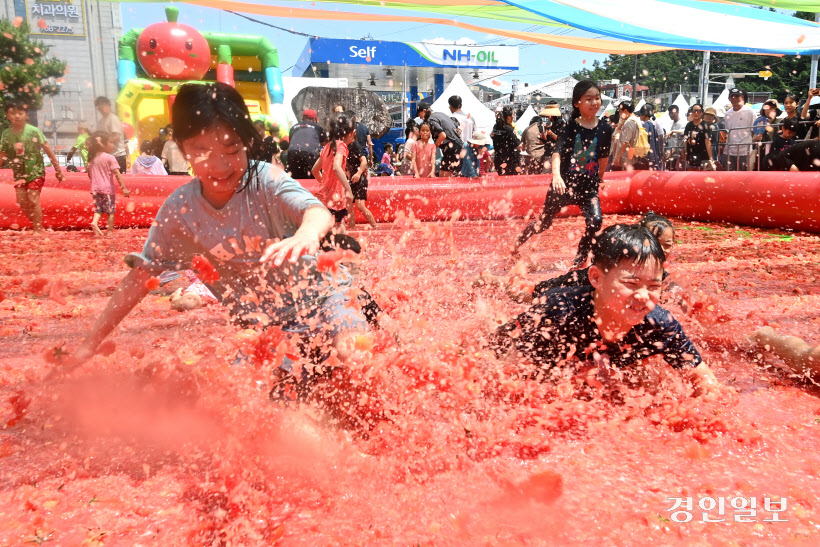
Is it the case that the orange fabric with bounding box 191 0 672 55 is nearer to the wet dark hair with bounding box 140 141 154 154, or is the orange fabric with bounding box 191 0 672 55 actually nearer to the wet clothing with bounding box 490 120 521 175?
the wet clothing with bounding box 490 120 521 175

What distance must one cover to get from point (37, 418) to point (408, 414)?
5.91 ft

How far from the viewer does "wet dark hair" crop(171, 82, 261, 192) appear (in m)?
2.38

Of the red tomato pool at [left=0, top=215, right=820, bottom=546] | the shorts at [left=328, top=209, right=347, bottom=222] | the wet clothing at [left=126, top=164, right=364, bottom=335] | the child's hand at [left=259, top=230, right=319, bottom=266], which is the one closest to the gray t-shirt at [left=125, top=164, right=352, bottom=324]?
the wet clothing at [left=126, top=164, right=364, bottom=335]

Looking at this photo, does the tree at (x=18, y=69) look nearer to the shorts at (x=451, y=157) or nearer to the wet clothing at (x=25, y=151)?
the wet clothing at (x=25, y=151)

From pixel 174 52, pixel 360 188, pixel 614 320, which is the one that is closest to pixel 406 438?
pixel 614 320

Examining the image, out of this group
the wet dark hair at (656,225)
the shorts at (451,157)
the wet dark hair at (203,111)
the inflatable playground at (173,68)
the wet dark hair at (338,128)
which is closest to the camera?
the wet dark hair at (203,111)

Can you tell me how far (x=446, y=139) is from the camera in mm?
11648

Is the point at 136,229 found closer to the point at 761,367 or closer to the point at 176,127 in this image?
the point at 176,127

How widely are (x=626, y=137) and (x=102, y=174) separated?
31.6 ft

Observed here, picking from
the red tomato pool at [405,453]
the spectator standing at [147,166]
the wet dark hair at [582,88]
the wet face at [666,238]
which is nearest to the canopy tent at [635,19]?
the wet dark hair at [582,88]

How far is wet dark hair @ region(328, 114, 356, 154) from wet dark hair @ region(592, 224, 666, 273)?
5114 millimetres

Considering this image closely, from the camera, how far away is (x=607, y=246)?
2.87 metres

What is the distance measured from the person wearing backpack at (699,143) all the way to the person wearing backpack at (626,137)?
41.2 inches

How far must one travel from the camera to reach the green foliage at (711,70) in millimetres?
46500
